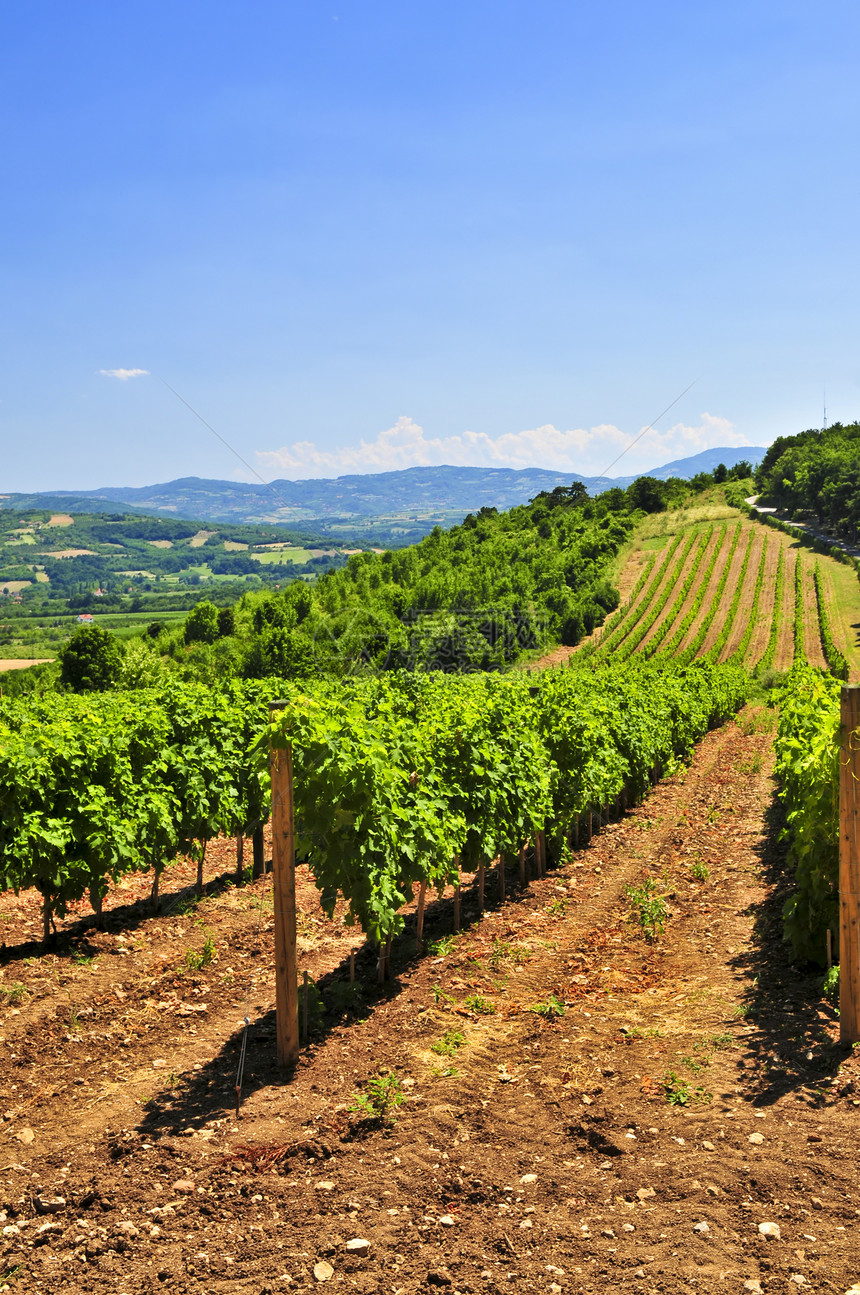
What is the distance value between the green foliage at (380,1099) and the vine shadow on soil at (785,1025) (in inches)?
107

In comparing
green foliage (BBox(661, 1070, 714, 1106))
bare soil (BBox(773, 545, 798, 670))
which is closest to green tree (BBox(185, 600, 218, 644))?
bare soil (BBox(773, 545, 798, 670))

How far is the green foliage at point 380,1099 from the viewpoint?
6195 millimetres

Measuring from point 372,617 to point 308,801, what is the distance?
85.3m

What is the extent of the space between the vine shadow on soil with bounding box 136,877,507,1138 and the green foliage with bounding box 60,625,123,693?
64482 millimetres

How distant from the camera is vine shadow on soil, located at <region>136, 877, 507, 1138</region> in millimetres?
6410

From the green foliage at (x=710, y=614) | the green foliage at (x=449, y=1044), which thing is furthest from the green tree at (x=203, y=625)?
the green foliage at (x=449, y=1044)

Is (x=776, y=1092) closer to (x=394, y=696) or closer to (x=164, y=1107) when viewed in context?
(x=164, y=1107)

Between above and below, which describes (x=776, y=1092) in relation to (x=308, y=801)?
below

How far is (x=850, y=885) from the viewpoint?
648cm

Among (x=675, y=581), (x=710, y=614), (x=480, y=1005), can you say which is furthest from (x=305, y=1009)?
(x=675, y=581)

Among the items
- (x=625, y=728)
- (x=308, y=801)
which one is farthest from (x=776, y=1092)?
(x=625, y=728)

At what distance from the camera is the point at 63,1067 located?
734cm

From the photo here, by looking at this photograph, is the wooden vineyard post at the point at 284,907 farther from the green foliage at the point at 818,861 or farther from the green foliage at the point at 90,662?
the green foliage at the point at 90,662

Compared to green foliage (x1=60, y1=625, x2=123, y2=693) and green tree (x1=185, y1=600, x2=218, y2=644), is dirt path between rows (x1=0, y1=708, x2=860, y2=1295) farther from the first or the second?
green tree (x1=185, y1=600, x2=218, y2=644)
